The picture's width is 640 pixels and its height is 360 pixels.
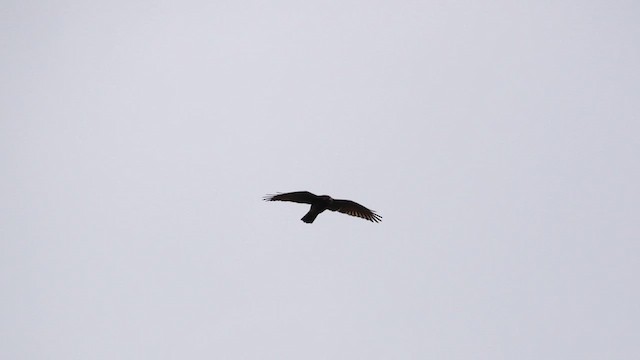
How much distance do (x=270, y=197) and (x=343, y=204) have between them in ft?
7.54

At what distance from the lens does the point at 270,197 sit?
1925 centimetres

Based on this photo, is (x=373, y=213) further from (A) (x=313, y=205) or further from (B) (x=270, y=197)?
(B) (x=270, y=197)

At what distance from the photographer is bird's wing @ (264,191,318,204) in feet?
63.2

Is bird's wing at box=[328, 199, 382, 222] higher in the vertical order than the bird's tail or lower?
higher

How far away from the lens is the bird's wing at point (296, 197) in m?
19.3

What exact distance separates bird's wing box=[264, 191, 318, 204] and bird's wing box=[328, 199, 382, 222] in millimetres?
708

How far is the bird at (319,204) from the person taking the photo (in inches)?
766

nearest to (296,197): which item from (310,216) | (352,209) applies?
(310,216)

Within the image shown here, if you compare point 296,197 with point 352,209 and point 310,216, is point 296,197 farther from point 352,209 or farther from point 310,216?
point 352,209

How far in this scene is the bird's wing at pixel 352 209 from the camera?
793 inches

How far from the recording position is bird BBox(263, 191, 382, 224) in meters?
19.5

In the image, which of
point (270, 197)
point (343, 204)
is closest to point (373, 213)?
point (343, 204)

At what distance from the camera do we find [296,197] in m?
19.7

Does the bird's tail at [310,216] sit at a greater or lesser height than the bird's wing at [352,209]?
lesser
